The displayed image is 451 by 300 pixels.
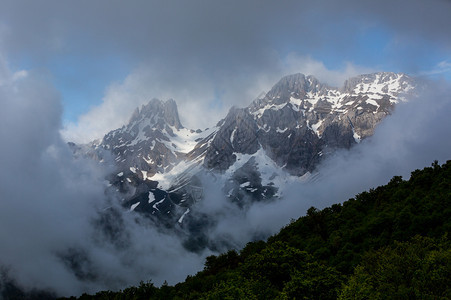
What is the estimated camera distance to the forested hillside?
48.7 metres

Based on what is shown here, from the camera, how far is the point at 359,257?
86.8 m

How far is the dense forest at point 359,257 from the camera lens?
4869 cm

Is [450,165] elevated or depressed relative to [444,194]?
elevated

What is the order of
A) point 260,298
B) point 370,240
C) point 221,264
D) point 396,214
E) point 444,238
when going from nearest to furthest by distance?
1. point 260,298
2. point 444,238
3. point 370,240
4. point 396,214
5. point 221,264

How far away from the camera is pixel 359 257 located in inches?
3415

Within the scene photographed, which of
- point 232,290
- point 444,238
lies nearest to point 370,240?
point 444,238

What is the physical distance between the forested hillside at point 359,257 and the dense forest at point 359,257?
0.13 metres

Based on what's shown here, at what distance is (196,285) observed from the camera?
113125mm

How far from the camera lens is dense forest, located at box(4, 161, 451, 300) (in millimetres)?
48688

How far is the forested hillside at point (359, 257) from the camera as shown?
48.7 meters

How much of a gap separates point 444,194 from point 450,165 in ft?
119

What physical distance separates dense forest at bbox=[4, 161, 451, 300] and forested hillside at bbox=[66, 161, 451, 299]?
0.13 meters

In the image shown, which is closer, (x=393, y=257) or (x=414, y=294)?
(x=414, y=294)

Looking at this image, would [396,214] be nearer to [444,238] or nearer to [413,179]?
[444,238]
